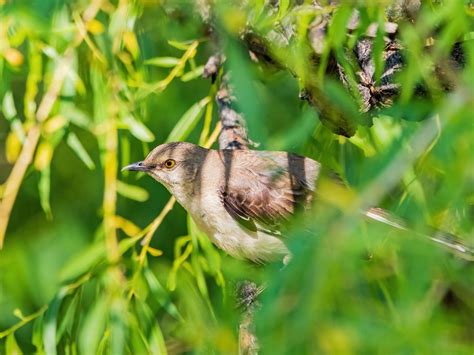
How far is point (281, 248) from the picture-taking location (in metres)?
Answer: 3.90

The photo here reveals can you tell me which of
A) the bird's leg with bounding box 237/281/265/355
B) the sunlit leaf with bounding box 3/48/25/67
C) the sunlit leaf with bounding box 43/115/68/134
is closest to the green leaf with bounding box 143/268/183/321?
the bird's leg with bounding box 237/281/265/355

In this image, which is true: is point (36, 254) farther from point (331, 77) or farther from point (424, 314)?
point (424, 314)

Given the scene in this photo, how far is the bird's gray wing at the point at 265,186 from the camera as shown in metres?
3.93

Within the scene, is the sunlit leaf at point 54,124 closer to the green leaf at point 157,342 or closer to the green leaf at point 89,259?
the green leaf at point 89,259

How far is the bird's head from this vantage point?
421 cm

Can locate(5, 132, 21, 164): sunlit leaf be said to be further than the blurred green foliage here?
Yes

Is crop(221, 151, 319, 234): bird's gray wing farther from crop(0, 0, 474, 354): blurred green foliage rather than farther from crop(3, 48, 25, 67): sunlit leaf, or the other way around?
crop(3, 48, 25, 67): sunlit leaf

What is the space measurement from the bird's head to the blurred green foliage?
0.24 feet

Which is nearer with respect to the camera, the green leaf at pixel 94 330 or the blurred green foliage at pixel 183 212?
the blurred green foliage at pixel 183 212

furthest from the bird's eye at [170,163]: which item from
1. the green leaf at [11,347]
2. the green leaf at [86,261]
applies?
the green leaf at [11,347]

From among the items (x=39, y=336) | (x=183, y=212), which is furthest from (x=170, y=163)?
(x=183, y=212)

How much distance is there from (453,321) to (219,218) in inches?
65.1

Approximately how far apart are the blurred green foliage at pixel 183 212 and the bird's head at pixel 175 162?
0.07 meters

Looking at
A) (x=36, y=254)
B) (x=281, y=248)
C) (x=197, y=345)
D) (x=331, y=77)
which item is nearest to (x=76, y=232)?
(x=36, y=254)
